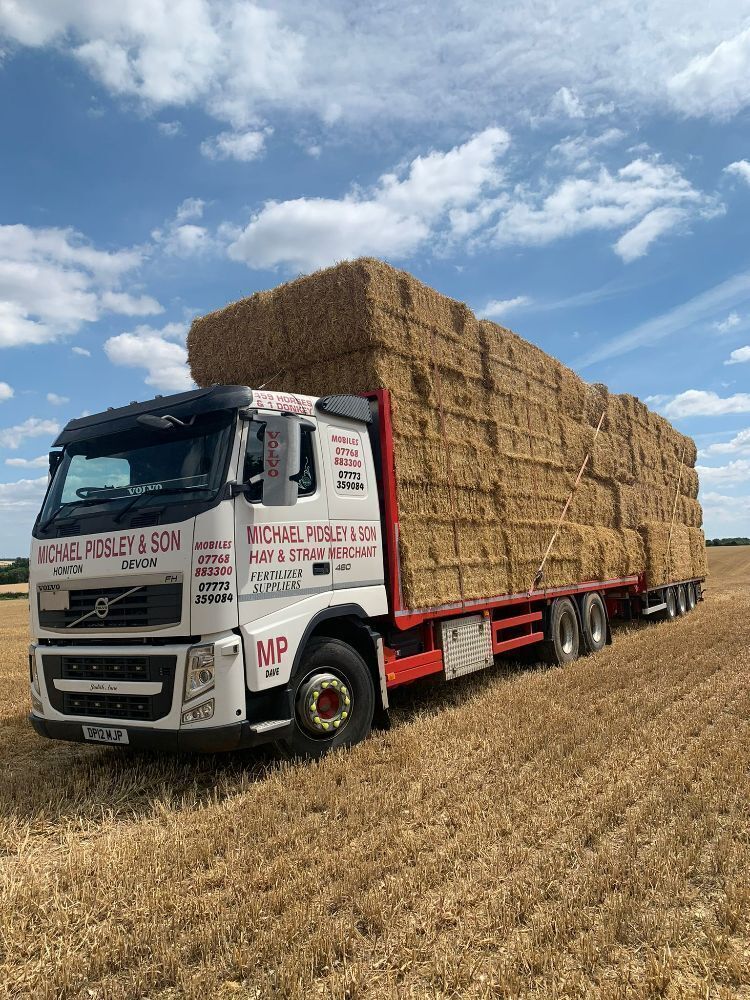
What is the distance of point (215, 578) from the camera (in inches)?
189

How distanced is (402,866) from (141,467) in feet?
11.4

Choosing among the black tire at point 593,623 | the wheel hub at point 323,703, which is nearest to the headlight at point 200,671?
the wheel hub at point 323,703

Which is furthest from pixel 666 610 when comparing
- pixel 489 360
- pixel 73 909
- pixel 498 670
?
pixel 73 909

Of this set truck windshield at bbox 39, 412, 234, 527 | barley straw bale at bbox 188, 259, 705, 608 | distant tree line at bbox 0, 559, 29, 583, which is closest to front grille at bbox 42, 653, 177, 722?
truck windshield at bbox 39, 412, 234, 527

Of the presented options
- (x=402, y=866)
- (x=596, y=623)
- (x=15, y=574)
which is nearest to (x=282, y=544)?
(x=402, y=866)

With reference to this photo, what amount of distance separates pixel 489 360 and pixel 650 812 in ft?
19.6

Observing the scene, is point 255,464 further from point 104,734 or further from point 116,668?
point 104,734

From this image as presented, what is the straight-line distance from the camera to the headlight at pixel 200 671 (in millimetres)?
4695

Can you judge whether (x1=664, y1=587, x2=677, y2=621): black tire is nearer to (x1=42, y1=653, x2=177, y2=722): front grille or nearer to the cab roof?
the cab roof

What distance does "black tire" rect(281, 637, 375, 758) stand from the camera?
210 inches

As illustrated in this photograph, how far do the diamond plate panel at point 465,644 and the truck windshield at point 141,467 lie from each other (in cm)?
324

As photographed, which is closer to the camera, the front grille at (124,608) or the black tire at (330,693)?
the front grille at (124,608)

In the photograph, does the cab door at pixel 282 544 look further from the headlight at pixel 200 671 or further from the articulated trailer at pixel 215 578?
the headlight at pixel 200 671

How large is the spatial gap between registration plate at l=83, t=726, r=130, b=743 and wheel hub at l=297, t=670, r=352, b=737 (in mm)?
1268
